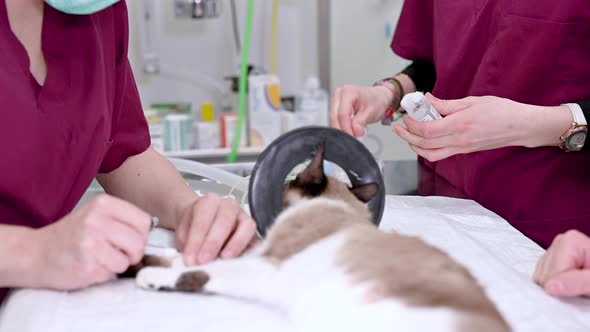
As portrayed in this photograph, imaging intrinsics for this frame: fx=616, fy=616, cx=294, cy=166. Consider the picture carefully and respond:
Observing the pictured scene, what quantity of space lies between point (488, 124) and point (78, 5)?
0.64m

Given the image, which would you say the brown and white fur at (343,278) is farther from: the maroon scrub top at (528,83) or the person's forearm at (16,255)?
the maroon scrub top at (528,83)

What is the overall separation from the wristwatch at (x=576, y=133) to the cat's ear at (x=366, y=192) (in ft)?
1.24

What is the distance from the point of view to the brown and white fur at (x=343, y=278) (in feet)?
1.76

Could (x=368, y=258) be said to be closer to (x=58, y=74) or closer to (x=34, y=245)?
(x=34, y=245)

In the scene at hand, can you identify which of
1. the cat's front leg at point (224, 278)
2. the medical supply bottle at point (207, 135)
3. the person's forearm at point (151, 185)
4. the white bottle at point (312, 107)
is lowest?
the medical supply bottle at point (207, 135)

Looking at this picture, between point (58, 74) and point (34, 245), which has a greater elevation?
point (58, 74)

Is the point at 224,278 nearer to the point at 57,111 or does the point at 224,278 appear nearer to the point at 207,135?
the point at 57,111

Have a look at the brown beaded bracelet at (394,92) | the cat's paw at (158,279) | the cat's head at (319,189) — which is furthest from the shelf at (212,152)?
the cat's paw at (158,279)

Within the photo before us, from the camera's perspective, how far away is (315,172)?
87cm

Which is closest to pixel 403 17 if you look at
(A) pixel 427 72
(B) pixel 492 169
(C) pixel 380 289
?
(A) pixel 427 72

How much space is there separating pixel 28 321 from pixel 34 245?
92 mm

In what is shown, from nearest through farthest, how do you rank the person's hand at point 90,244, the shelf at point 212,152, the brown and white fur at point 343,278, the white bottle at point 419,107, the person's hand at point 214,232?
the brown and white fur at point 343,278 < the person's hand at point 90,244 < the person's hand at point 214,232 < the white bottle at point 419,107 < the shelf at point 212,152

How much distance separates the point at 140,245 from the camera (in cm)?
70

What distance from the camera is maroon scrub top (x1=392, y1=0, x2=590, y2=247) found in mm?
1082
